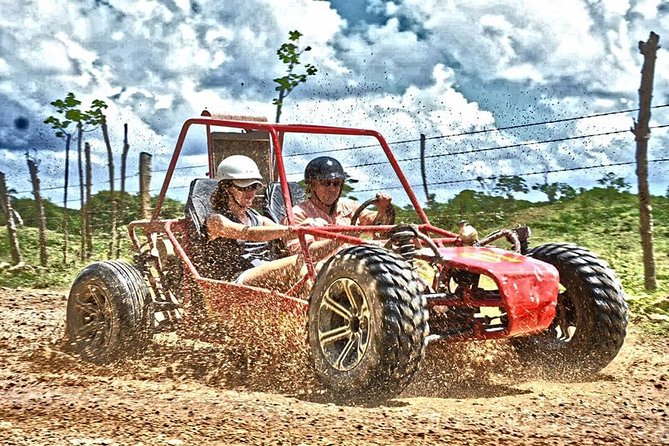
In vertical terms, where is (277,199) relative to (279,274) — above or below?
above

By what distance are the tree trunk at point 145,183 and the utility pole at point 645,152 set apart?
7.71 m

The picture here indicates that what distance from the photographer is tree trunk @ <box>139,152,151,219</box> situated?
13688mm

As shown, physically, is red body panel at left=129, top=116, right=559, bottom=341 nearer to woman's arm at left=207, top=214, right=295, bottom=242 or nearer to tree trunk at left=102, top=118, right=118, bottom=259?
woman's arm at left=207, top=214, right=295, bottom=242

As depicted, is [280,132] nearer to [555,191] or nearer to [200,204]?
[200,204]

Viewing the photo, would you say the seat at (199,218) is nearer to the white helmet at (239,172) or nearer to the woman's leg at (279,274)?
the white helmet at (239,172)

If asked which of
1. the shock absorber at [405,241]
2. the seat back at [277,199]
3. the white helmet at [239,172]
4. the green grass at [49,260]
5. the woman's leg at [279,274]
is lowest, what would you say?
the green grass at [49,260]

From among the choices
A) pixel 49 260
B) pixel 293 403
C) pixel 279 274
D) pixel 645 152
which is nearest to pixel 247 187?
pixel 279 274

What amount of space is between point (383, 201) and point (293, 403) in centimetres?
187

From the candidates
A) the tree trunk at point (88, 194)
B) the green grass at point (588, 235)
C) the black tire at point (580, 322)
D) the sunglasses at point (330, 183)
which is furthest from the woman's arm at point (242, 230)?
the tree trunk at point (88, 194)

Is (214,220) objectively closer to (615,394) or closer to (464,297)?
(464,297)

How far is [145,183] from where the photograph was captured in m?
14.2

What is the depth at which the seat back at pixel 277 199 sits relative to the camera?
6.08 metres

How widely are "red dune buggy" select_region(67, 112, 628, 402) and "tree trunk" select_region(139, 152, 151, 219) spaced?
771cm

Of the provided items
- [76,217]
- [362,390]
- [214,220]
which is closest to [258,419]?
[362,390]
